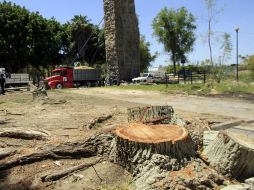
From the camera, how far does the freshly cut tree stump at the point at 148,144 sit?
532cm

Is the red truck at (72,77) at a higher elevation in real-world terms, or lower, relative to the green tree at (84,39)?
lower

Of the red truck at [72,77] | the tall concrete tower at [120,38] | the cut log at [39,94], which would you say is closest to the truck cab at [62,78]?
the red truck at [72,77]

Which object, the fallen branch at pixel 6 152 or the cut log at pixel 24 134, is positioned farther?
the cut log at pixel 24 134

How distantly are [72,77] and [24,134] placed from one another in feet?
95.7

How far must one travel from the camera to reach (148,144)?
17.5ft

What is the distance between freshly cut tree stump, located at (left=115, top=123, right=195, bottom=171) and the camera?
5324 mm

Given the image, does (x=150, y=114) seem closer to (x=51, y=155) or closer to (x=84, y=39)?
(x=51, y=155)

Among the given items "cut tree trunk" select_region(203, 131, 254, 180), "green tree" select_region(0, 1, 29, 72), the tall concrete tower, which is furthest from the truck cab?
"cut tree trunk" select_region(203, 131, 254, 180)

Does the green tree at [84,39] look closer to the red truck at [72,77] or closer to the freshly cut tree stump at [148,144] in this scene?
the red truck at [72,77]

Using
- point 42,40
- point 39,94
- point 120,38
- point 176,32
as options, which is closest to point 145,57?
point 176,32

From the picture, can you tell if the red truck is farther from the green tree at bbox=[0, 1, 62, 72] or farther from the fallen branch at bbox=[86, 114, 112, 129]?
the fallen branch at bbox=[86, 114, 112, 129]

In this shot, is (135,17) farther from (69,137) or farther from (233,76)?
(69,137)

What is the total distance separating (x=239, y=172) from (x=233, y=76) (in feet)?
92.3

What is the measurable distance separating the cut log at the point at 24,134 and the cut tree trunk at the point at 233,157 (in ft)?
11.4
